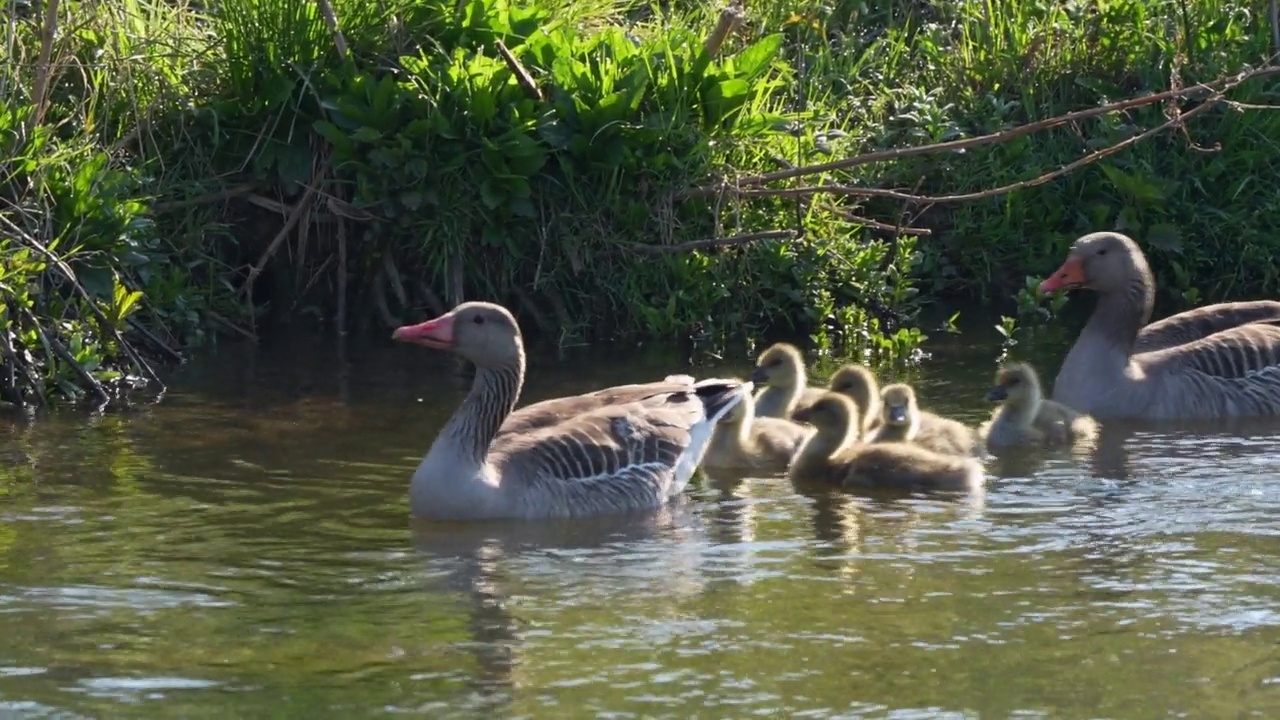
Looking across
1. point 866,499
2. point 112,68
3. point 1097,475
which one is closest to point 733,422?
point 866,499

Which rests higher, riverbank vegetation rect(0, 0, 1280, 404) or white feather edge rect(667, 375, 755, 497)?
riverbank vegetation rect(0, 0, 1280, 404)

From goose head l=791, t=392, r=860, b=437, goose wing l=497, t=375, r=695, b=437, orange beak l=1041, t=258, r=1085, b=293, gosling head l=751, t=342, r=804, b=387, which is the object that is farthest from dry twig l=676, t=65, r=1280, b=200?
goose wing l=497, t=375, r=695, b=437

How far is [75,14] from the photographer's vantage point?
14422 mm

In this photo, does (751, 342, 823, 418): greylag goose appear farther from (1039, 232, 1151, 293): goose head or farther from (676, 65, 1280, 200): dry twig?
(1039, 232, 1151, 293): goose head

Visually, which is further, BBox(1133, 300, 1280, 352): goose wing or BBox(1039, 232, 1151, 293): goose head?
BBox(1133, 300, 1280, 352): goose wing

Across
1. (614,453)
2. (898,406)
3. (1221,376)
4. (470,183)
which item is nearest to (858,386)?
(898,406)

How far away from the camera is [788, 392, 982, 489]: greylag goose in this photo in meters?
10.4

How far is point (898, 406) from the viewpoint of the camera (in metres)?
11.2

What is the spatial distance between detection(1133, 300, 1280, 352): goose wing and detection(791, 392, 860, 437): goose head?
2976 mm

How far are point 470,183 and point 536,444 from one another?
396 cm

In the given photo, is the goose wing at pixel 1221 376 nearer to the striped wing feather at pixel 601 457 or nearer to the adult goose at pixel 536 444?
the adult goose at pixel 536 444

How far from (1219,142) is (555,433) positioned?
7.34 meters

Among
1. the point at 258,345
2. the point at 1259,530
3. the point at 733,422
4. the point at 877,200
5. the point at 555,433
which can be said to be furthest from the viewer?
the point at 877,200

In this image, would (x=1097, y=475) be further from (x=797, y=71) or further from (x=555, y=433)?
(x=797, y=71)
